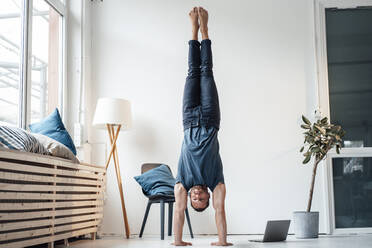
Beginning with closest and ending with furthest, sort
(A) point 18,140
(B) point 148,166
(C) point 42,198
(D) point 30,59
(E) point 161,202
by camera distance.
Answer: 1. (A) point 18,140
2. (C) point 42,198
3. (D) point 30,59
4. (E) point 161,202
5. (B) point 148,166

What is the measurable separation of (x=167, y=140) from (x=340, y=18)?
102 inches

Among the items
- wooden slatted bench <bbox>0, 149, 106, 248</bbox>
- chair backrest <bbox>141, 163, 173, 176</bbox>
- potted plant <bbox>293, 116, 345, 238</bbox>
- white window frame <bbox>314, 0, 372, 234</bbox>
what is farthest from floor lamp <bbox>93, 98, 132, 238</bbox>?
white window frame <bbox>314, 0, 372, 234</bbox>

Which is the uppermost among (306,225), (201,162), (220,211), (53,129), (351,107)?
(351,107)

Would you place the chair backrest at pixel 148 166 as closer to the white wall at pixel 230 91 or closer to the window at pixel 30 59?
the white wall at pixel 230 91

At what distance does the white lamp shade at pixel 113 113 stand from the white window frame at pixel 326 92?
7.51 feet

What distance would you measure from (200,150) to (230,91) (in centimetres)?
214

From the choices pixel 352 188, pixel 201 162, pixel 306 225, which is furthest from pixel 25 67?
pixel 352 188

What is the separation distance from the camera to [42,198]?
3.37m

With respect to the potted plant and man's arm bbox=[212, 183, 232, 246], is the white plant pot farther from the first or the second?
man's arm bbox=[212, 183, 232, 246]

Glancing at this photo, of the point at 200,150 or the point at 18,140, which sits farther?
the point at 200,150

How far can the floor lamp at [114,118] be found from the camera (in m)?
5.23

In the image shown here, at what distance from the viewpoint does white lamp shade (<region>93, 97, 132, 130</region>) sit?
17.1 feet

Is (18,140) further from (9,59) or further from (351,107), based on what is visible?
(351,107)

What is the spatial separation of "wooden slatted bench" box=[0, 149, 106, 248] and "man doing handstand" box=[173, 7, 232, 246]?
880 mm
